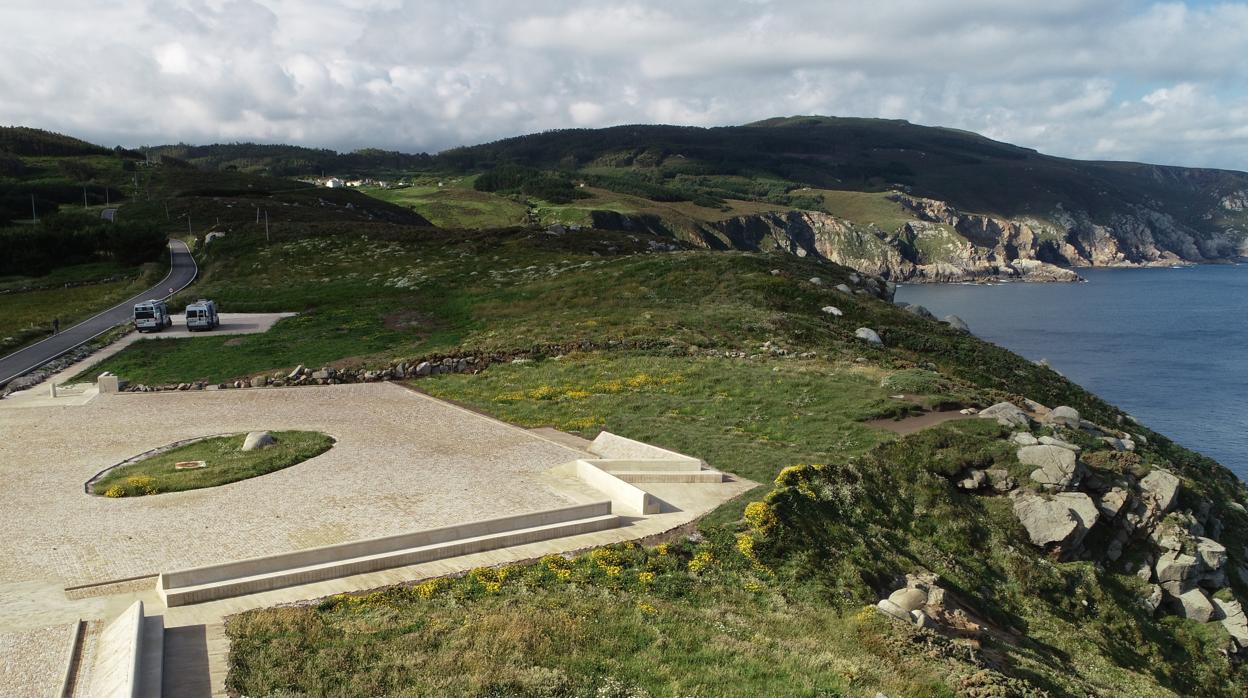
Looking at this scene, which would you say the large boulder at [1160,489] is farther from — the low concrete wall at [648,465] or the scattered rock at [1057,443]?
the low concrete wall at [648,465]

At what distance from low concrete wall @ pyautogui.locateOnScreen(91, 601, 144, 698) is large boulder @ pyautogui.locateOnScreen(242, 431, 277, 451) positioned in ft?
35.6

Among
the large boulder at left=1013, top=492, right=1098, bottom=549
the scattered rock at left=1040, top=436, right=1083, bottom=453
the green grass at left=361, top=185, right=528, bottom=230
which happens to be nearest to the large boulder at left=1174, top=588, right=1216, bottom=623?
the large boulder at left=1013, top=492, right=1098, bottom=549

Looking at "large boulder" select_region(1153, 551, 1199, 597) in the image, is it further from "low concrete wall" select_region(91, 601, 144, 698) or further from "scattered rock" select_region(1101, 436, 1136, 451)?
"low concrete wall" select_region(91, 601, 144, 698)

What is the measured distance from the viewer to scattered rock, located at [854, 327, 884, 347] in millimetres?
38906

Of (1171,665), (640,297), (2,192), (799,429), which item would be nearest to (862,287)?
(640,297)

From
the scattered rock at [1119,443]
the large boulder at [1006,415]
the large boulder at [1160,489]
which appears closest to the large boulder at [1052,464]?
the large boulder at [1006,415]

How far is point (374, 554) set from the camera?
15.5 meters

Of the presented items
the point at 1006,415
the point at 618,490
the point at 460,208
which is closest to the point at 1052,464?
the point at 1006,415

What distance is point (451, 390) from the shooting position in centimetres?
3228

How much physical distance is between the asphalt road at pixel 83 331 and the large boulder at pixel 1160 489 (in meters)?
42.6

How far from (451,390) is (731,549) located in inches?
714

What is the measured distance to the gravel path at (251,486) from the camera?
15859mm

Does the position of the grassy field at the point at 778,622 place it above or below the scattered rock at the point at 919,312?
below

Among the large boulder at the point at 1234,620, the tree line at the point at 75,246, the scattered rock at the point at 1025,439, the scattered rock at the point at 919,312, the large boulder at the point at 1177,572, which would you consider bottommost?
the large boulder at the point at 1234,620
